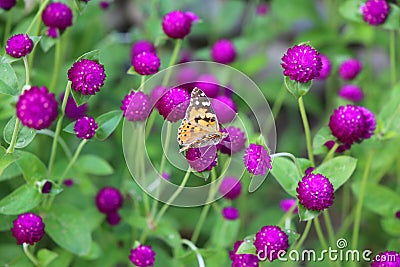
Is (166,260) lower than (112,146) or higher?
lower

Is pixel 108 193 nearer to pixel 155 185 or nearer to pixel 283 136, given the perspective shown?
pixel 155 185

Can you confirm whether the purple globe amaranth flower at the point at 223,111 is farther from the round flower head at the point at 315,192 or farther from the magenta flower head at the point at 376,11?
the magenta flower head at the point at 376,11

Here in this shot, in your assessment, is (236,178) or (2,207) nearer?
(2,207)

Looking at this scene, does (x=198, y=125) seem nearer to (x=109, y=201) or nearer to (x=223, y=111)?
(x=223, y=111)

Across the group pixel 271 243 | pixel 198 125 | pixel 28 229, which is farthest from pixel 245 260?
pixel 28 229

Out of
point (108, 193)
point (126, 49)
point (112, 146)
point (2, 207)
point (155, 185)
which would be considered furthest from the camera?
point (126, 49)

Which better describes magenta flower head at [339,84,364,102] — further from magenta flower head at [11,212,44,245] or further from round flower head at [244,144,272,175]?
magenta flower head at [11,212,44,245]

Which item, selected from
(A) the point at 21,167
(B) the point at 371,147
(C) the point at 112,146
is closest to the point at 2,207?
(A) the point at 21,167
